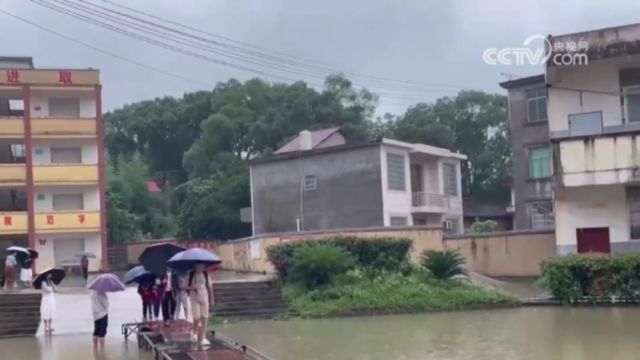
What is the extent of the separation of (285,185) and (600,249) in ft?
58.3

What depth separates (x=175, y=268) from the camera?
52.1ft

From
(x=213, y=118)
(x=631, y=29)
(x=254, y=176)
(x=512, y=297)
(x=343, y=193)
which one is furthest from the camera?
(x=213, y=118)

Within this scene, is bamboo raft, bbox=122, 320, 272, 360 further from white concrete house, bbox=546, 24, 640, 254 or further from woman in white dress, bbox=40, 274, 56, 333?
white concrete house, bbox=546, 24, 640, 254

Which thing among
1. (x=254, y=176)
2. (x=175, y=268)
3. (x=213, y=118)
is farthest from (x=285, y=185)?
(x=175, y=268)

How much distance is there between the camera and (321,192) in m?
40.8

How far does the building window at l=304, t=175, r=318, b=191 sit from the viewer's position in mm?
41000

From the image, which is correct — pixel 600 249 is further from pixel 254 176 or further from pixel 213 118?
pixel 213 118

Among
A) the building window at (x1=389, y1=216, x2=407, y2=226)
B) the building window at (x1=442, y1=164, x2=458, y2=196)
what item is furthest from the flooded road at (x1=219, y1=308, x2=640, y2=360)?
the building window at (x1=442, y1=164, x2=458, y2=196)

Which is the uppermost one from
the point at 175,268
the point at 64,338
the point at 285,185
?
the point at 285,185

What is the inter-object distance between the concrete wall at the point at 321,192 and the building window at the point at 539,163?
7553mm

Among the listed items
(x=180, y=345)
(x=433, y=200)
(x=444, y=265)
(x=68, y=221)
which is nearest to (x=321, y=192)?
(x=433, y=200)

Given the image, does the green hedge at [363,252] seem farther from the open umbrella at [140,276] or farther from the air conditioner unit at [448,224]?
the air conditioner unit at [448,224]

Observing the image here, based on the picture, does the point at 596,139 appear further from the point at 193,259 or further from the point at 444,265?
the point at 193,259

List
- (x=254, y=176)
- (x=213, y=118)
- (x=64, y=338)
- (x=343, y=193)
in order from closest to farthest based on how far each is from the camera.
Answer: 1. (x=64, y=338)
2. (x=343, y=193)
3. (x=254, y=176)
4. (x=213, y=118)
